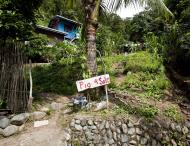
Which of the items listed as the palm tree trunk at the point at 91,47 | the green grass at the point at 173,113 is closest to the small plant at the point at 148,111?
the green grass at the point at 173,113

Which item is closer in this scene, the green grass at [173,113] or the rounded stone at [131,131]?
the rounded stone at [131,131]

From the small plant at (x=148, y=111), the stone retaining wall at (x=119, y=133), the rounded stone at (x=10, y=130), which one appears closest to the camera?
the stone retaining wall at (x=119, y=133)

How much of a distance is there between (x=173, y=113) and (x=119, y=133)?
261 centimetres

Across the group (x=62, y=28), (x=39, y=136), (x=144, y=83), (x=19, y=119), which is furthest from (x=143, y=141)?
(x=62, y=28)

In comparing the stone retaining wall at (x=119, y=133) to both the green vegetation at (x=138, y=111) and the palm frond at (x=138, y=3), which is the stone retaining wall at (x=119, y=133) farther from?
the palm frond at (x=138, y=3)

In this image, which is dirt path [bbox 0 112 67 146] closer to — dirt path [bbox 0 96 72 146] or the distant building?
dirt path [bbox 0 96 72 146]

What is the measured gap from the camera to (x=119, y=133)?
872 centimetres

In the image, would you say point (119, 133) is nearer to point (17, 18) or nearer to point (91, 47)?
point (91, 47)

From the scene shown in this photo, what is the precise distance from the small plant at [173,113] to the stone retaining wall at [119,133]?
689 mm

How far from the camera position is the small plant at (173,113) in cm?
1024

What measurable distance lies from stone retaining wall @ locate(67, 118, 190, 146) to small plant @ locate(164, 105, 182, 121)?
69 cm

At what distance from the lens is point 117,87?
42.7 feet

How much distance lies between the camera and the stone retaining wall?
27.3 feet

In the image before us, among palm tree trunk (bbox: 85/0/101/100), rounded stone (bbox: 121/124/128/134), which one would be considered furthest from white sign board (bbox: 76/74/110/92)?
rounded stone (bbox: 121/124/128/134)
